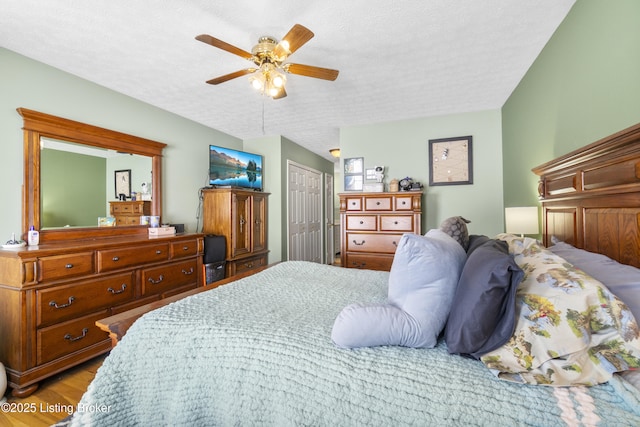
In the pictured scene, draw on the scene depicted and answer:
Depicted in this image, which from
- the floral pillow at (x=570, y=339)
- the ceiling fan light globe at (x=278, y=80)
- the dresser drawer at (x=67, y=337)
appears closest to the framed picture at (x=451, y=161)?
the ceiling fan light globe at (x=278, y=80)

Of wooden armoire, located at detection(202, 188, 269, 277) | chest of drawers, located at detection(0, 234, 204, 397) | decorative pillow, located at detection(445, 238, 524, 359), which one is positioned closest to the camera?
decorative pillow, located at detection(445, 238, 524, 359)

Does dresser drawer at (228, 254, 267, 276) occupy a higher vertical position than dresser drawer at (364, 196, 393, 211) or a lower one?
lower

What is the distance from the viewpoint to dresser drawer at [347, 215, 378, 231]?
3.19 metres

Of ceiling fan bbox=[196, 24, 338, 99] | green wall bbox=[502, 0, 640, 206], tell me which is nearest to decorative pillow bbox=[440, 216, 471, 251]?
green wall bbox=[502, 0, 640, 206]

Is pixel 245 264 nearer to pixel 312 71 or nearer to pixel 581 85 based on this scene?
pixel 312 71

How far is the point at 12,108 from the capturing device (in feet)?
6.67

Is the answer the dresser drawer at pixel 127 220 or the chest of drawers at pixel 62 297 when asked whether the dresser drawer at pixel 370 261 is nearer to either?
the chest of drawers at pixel 62 297

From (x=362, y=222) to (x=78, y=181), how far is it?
291 centimetres

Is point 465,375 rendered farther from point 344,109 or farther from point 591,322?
point 344,109

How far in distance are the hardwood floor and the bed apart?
3.38ft

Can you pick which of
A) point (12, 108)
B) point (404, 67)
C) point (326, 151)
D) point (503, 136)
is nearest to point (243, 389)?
point (404, 67)

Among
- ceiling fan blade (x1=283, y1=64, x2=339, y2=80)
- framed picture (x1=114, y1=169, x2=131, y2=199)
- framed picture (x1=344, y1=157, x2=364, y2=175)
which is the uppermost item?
ceiling fan blade (x1=283, y1=64, x2=339, y2=80)

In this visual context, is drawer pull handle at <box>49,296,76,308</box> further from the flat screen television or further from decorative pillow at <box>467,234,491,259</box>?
decorative pillow at <box>467,234,491,259</box>

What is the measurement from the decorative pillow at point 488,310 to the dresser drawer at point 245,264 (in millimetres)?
3094
